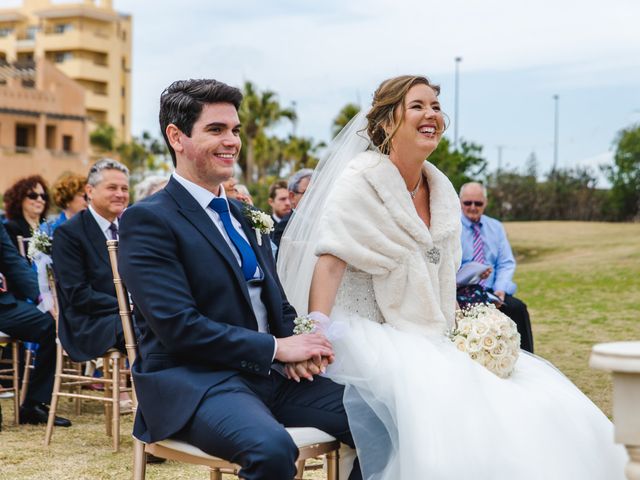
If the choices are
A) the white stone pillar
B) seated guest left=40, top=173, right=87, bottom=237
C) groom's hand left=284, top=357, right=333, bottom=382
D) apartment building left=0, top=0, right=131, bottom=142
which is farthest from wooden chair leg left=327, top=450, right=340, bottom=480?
apartment building left=0, top=0, right=131, bottom=142

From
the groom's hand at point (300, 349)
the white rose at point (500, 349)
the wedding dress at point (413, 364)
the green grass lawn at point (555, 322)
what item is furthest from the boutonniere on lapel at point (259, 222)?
the green grass lawn at point (555, 322)

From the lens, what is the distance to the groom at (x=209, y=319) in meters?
3.42

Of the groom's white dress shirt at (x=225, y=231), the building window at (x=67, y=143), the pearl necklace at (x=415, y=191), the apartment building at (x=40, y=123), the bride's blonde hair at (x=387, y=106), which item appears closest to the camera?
the groom's white dress shirt at (x=225, y=231)

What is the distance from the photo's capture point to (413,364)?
3.76 meters

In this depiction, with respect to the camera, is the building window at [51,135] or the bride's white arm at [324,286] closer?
the bride's white arm at [324,286]

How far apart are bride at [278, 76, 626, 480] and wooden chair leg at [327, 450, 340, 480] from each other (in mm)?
212

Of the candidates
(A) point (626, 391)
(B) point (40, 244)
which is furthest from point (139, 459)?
(B) point (40, 244)

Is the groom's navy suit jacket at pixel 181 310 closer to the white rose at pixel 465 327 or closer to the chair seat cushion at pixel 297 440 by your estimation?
the chair seat cushion at pixel 297 440

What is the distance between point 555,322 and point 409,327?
11.2m

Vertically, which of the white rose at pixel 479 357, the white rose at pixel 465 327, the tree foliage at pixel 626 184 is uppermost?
the tree foliage at pixel 626 184

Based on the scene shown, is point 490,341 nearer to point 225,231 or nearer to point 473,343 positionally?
point 473,343

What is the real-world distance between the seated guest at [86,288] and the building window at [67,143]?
5634 centimetres

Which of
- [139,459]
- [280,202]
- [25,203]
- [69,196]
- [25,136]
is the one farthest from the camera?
[25,136]

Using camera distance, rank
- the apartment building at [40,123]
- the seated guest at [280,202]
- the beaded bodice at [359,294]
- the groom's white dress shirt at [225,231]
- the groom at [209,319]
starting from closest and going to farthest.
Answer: the groom at [209,319] → the groom's white dress shirt at [225,231] → the beaded bodice at [359,294] → the seated guest at [280,202] → the apartment building at [40,123]
